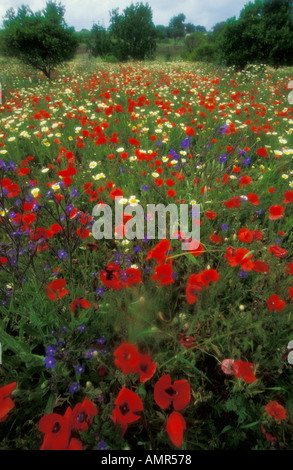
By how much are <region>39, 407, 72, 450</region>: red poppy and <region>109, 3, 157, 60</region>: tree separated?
33440 mm

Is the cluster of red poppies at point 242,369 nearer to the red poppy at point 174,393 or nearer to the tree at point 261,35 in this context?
the red poppy at point 174,393

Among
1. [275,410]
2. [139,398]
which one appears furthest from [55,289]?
[275,410]

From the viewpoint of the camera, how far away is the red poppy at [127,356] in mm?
1010

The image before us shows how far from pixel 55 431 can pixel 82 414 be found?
111 millimetres

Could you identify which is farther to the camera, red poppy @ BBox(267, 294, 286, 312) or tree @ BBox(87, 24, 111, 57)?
tree @ BBox(87, 24, 111, 57)

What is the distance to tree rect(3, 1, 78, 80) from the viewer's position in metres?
12.2

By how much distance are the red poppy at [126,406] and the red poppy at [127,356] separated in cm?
8

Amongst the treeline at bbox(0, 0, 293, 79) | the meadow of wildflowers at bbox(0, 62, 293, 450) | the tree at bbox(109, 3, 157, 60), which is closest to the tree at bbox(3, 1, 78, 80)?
the treeline at bbox(0, 0, 293, 79)

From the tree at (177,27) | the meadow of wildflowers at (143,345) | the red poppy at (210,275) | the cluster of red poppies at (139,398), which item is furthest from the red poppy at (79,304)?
the tree at (177,27)

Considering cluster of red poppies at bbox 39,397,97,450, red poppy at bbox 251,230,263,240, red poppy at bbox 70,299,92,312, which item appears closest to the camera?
cluster of red poppies at bbox 39,397,97,450

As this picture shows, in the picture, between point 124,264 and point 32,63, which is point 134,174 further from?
point 32,63

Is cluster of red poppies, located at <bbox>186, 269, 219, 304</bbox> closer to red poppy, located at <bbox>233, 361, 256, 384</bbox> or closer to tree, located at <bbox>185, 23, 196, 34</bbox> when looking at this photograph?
red poppy, located at <bbox>233, 361, 256, 384</bbox>

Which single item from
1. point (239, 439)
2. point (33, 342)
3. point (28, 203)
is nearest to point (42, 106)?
point (28, 203)

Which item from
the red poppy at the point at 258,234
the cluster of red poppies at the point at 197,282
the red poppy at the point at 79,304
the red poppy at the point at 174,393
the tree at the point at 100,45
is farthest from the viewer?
the tree at the point at 100,45
